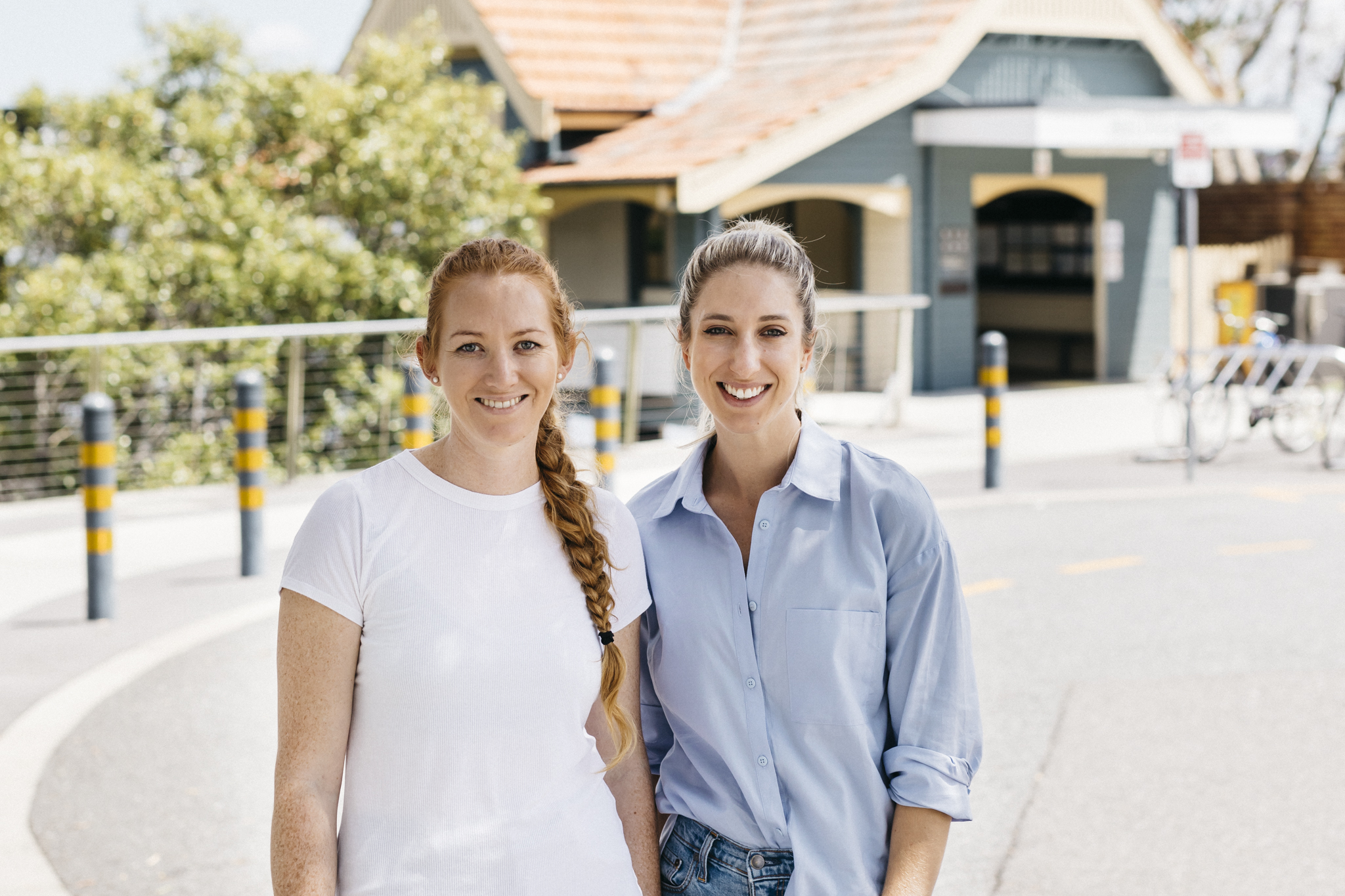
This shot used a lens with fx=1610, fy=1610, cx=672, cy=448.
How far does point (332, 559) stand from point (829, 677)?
2.60ft

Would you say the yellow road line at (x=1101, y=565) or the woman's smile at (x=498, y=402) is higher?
the woman's smile at (x=498, y=402)

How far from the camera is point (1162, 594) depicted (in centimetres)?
880

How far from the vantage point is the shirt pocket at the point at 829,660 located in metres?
2.54

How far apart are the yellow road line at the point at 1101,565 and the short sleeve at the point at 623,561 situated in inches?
285

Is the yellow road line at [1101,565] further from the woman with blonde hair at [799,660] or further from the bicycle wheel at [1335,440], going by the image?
the woman with blonde hair at [799,660]

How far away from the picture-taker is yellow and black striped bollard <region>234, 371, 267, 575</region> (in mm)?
8992

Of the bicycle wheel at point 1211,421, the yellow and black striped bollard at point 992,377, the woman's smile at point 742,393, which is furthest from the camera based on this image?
the bicycle wheel at point 1211,421

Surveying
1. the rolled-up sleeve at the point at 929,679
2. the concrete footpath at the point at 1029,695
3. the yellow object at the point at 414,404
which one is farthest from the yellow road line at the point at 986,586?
the rolled-up sleeve at the point at 929,679

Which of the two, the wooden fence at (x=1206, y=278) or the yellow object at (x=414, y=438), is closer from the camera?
the yellow object at (x=414, y=438)

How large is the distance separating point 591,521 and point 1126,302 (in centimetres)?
2053

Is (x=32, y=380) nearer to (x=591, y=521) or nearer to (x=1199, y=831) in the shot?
(x=1199, y=831)

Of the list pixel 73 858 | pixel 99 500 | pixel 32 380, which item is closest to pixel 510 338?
pixel 73 858

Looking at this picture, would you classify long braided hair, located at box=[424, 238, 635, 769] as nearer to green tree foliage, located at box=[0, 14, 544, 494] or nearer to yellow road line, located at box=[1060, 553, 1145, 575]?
yellow road line, located at box=[1060, 553, 1145, 575]

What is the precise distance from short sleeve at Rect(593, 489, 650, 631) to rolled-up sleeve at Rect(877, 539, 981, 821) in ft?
1.32
